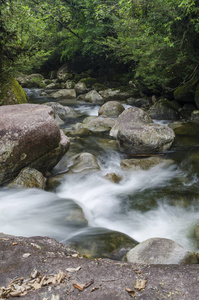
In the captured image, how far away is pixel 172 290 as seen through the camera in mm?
2002

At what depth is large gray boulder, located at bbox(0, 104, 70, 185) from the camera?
17.3 feet

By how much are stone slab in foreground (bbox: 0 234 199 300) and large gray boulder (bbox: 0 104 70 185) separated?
2.99 metres

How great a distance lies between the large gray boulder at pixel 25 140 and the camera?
17.3 ft

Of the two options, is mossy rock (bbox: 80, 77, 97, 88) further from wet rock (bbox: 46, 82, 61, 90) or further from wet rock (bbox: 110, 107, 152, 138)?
wet rock (bbox: 110, 107, 152, 138)

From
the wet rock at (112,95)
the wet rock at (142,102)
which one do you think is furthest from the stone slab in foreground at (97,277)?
the wet rock at (112,95)

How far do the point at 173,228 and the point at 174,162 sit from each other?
3126 mm

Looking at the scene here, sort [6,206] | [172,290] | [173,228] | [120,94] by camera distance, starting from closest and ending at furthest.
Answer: [172,290] → [173,228] → [6,206] → [120,94]

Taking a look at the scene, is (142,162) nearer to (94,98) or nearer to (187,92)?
(187,92)

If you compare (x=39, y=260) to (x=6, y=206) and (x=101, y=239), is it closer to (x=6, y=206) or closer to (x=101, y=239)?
(x=101, y=239)

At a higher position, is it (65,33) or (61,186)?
(65,33)

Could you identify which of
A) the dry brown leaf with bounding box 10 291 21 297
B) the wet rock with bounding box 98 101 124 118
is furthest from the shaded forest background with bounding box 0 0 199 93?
the dry brown leaf with bounding box 10 291 21 297

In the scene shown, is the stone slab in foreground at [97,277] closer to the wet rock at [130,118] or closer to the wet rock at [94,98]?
the wet rock at [130,118]

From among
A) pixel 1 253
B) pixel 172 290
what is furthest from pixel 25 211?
pixel 172 290

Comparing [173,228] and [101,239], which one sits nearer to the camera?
[101,239]
